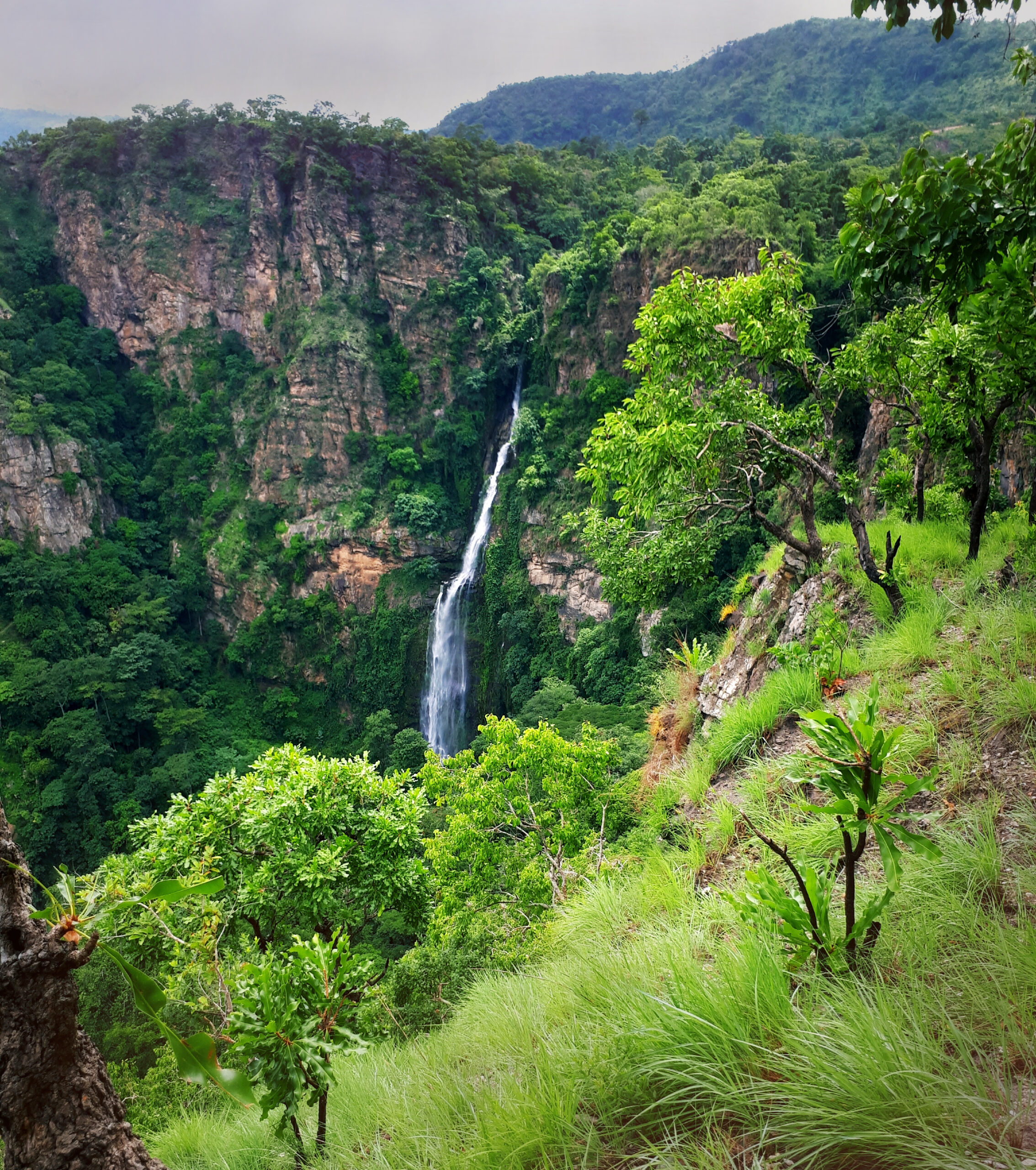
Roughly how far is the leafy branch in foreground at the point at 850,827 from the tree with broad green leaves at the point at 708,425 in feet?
11.8

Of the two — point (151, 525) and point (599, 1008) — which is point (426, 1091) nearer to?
point (599, 1008)

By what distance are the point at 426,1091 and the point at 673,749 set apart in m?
4.36

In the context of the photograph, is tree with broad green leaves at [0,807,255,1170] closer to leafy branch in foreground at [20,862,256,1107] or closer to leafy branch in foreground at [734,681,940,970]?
leafy branch in foreground at [20,862,256,1107]

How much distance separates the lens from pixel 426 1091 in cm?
201

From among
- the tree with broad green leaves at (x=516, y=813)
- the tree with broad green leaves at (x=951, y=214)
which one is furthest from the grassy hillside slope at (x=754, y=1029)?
the tree with broad green leaves at (x=516, y=813)

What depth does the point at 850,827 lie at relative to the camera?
1.54m

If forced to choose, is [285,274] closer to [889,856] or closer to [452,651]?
[452,651]

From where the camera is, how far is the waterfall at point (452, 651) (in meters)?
23.0

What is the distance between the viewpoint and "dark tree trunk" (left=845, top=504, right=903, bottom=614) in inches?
190

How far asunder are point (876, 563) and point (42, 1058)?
632 centimetres

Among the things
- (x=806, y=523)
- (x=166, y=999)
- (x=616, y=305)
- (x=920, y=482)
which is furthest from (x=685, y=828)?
(x=616, y=305)

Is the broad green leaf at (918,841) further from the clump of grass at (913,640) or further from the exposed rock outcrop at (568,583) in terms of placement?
the exposed rock outcrop at (568,583)

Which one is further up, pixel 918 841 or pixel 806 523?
pixel 806 523

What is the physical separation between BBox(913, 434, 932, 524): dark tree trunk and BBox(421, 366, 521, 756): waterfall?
18400 mm
